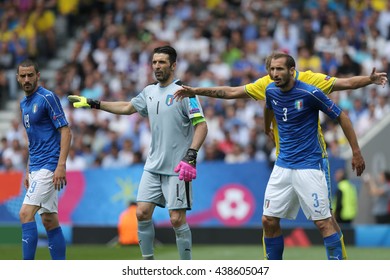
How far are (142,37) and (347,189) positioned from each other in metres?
7.50

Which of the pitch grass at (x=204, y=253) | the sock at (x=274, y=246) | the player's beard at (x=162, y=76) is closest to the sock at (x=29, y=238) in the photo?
the player's beard at (x=162, y=76)

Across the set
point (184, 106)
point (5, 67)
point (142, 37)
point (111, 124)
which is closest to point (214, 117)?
point (111, 124)

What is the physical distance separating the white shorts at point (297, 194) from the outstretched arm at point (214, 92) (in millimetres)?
Answer: 886

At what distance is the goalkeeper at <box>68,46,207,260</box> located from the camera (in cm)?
1117

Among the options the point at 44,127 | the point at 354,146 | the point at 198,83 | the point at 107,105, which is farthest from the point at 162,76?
the point at 198,83

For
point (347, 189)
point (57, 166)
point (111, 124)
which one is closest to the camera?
point (57, 166)

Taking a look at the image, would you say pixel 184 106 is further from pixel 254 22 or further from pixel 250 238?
pixel 254 22

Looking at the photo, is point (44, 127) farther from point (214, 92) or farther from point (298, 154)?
point (298, 154)

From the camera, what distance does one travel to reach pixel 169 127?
1129cm

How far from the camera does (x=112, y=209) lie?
20.4 m

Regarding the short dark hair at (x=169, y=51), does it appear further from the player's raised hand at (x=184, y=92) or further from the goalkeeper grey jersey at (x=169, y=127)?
the player's raised hand at (x=184, y=92)

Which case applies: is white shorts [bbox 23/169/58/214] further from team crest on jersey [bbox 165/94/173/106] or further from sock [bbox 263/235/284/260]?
sock [bbox 263/235/284/260]
